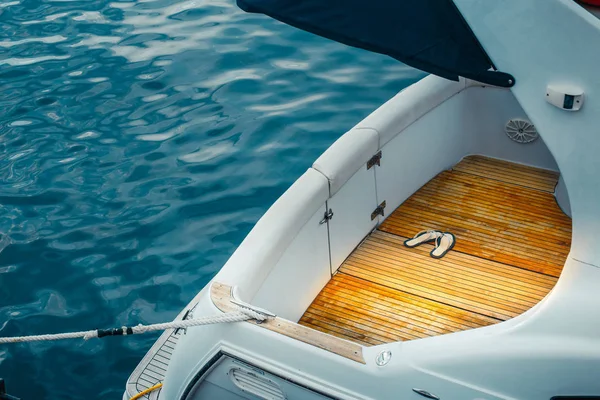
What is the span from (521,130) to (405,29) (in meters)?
2.20

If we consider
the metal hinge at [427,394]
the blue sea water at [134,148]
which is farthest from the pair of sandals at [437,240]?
the blue sea water at [134,148]

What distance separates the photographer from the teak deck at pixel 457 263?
416 centimetres

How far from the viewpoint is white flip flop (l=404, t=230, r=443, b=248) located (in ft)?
15.4

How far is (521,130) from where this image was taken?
5.23 m

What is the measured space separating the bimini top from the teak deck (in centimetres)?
139

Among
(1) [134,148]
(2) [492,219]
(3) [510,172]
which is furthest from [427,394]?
(1) [134,148]

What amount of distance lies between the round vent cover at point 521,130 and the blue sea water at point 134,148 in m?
2.38

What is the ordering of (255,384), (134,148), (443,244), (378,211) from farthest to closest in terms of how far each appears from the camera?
(134,148) → (378,211) → (443,244) → (255,384)

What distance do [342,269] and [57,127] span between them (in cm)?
445

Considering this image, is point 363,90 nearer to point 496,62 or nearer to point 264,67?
point 264,67

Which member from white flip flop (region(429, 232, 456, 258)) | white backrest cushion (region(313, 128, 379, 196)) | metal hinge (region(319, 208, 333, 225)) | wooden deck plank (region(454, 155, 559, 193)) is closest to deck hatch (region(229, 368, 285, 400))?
metal hinge (region(319, 208, 333, 225))

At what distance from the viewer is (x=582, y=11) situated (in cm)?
302

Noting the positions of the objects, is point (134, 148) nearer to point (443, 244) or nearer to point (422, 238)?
point (422, 238)

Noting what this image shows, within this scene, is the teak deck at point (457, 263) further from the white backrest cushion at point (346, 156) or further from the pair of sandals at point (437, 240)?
the white backrest cushion at point (346, 156)
